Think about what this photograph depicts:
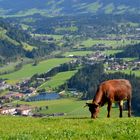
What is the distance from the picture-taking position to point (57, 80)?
6688 inches

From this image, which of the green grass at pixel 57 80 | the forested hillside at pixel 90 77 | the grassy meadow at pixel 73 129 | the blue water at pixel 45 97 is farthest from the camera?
the green grass at pixel 57 80

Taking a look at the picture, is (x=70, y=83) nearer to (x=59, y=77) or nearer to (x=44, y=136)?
(x=59, y=77)

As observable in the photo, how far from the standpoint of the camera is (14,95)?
145 m

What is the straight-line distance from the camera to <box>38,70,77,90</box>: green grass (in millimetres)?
159550

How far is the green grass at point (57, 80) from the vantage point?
159550mm

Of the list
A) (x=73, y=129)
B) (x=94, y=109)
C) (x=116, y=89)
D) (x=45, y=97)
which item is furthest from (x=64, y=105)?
(x=73, y=129)

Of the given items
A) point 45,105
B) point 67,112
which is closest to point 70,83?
point 45,105

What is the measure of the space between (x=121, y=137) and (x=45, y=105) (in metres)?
109

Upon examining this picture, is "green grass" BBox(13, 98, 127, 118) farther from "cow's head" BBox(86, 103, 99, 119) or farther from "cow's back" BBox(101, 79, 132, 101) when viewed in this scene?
"cow's head" BBox(86, 103, 99, 119)

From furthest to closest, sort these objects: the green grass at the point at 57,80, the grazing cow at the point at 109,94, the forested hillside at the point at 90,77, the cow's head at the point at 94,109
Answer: the green grass at the point at 57,80, the forested hillside at the point at 90,77, the grazing cow at the point at 109,94, the cow's head at the point at 94,109

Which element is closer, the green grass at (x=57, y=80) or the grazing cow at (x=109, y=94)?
the grazing cow at (x=109, y=94)

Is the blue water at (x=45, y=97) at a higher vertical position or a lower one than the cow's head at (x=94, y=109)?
lower

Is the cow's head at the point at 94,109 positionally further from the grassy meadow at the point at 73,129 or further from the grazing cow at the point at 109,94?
the grassy meadow at the point at 73,129

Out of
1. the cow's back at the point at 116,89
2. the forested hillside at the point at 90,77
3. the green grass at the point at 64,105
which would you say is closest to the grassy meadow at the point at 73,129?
the cow's back at the point at 116,89
